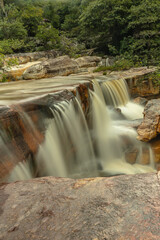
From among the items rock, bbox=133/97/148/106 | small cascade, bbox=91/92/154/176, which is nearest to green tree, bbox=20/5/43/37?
rock, bbox=133/97/148/106

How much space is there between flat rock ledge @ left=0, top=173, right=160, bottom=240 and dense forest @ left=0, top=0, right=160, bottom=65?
43.9 ft

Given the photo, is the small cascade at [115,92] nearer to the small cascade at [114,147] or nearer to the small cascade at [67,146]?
the small cascade at [114,147]

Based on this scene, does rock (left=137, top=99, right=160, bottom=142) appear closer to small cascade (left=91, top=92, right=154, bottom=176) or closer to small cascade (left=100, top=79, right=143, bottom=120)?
small cascade (left=91, top=92, right=154, bottom=176)

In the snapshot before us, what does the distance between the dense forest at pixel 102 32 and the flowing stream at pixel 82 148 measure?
9920 mm

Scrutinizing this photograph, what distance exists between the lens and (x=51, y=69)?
1262cm

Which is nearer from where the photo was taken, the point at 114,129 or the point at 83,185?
the point at 83,185

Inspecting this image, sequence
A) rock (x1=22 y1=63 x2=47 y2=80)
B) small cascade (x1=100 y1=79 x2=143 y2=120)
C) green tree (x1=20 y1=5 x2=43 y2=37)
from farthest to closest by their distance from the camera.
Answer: green tree (x1=20 y1=5 x2=43 y2=37) → rock (x1=22 y1=63 x2=47 y2=80) → small cascade (x1=100 y1=79 x2=143 y2=120)

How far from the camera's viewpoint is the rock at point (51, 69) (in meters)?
11.9

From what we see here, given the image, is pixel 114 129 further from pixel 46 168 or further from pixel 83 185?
pixel 83 185

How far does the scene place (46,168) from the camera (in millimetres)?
3971

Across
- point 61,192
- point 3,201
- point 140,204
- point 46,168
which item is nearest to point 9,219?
point 3,201

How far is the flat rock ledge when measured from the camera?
4.22ft

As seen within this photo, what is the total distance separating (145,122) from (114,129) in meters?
1.44

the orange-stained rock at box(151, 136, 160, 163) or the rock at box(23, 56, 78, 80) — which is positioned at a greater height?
the rock at box(23, 56, 78, 80)
